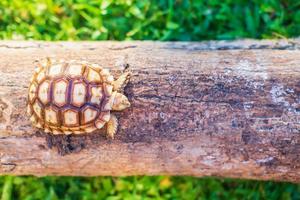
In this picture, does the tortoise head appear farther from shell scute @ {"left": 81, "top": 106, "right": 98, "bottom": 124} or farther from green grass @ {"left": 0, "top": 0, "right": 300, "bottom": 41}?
green grass @ {"left": 0, "top": 0, "right": 300, "bottom": 41}

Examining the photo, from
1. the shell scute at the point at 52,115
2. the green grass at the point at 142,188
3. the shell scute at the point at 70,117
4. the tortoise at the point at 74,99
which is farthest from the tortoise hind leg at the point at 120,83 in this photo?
the green grass at the point at 142,188

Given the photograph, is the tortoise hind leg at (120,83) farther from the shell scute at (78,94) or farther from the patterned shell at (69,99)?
the shell scute at (78,94)

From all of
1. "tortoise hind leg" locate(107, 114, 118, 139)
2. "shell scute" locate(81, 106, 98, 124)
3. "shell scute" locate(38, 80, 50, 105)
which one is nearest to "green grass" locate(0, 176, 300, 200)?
"tortoise hind leg" locate(107, 114, 118, 139)

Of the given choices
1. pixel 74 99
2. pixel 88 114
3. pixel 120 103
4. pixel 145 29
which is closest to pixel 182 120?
pixel 120 103

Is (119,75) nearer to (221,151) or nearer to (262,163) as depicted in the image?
(221,151)

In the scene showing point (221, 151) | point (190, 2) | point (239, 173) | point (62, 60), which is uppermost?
Result: point (190, 2)

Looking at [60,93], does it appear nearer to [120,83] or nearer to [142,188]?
→ [120,83]

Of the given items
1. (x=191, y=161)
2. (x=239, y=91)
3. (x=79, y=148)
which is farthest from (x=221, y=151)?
(x=79, y=148)
